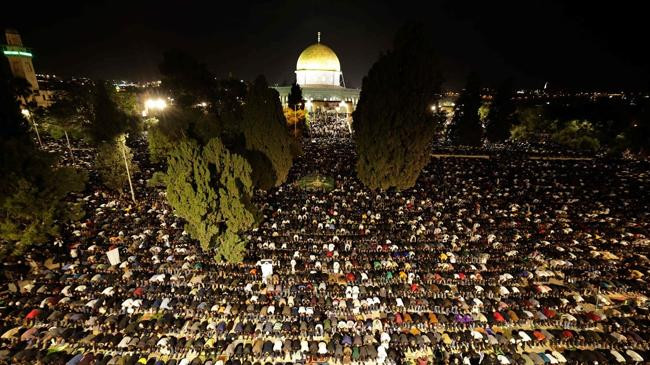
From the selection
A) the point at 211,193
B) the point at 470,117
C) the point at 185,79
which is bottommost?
the point at 211,193

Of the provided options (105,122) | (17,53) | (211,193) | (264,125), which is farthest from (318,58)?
(211,193)

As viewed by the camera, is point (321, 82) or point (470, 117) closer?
point (470, 117)

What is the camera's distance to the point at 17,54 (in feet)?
207

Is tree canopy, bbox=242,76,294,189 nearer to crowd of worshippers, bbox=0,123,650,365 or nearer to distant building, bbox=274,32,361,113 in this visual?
crowd of worshippers, bbox=0,123,650,365

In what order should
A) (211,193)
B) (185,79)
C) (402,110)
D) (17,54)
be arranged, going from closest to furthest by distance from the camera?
1. (211,193)
2. (402,110)
3. (185,79)
4. (17,54)

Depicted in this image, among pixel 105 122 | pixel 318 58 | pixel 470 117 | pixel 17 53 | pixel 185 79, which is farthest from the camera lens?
pixel 318 58

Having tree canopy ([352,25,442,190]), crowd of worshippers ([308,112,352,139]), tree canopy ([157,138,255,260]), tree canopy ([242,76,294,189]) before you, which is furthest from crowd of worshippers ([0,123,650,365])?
crowd of worshippers ([308,112,352,139])

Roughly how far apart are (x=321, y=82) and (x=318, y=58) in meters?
6.54

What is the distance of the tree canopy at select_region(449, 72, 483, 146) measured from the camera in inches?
1879

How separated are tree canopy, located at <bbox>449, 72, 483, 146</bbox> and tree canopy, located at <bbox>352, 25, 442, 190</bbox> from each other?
24.0m

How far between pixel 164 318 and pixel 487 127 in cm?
5521

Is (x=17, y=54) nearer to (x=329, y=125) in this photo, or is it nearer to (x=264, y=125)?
(x=329, y=125)

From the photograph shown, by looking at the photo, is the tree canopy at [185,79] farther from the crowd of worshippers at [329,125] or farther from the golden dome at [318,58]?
the golden dome at [318,58]

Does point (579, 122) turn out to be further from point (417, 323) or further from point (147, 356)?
point (147, 356)
